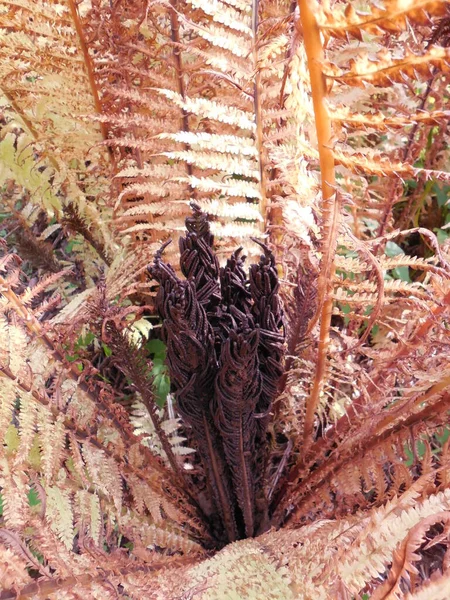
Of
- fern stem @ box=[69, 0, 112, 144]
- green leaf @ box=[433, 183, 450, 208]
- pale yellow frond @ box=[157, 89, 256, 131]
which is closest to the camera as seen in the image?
pale yellow frond @ box=[157, 89, 256, 131]

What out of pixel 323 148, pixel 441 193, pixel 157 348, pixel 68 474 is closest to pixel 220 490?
pixel 68 474

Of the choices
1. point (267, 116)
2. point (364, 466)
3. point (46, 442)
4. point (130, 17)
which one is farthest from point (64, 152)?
point (364, 466)

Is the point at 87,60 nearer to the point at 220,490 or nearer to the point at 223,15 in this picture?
the point at 223,15

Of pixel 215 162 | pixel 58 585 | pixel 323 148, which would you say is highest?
pixel 215 162

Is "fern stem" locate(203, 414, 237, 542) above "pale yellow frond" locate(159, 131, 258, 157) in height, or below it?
below

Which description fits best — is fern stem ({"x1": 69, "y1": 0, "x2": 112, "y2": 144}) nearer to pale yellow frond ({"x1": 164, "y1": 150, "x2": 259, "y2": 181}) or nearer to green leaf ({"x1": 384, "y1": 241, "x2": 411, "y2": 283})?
pale yellow frond ({"x1": 164, "y1": 150, "x2": 259, "y2": 181})

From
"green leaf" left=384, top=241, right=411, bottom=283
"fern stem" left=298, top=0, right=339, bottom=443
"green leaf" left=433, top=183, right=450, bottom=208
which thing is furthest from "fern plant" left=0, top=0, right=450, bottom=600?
"green leaf" left=433, top=183, right=450, bottom=208

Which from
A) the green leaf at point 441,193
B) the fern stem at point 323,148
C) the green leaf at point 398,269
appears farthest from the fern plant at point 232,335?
the green leaf at point 441,193
